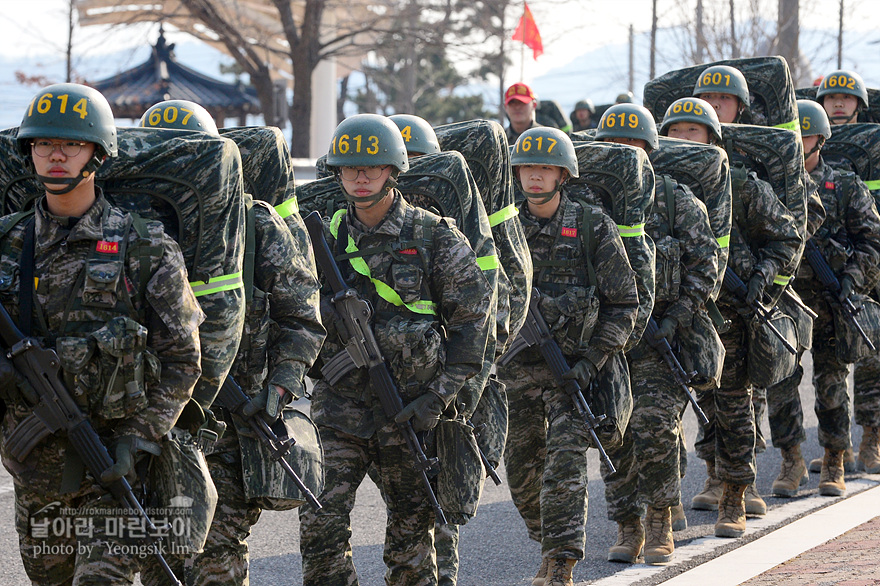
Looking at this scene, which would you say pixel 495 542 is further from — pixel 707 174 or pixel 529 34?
pixel 529 34

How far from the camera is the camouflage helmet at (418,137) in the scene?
21.0 feet

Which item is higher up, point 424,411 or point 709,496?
point 424,411

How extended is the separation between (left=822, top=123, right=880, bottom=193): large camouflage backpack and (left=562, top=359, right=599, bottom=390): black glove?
159 inches

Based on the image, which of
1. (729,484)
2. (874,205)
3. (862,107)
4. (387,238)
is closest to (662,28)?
(862,107)

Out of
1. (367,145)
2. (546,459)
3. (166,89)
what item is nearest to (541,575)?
(546,459)

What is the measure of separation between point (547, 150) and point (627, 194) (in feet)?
1.88

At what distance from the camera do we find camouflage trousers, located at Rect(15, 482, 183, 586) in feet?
14.6

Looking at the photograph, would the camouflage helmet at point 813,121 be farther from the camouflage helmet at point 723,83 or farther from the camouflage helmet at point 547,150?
the camouflage helmet at point 547,150

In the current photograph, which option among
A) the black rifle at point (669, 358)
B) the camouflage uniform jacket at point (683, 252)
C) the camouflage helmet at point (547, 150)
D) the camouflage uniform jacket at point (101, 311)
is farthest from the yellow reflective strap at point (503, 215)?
the camouflage uniform jacket at point (101, 311)

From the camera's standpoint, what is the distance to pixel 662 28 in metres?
28.6

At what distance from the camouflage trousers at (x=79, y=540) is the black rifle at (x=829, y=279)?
5879 millimetres

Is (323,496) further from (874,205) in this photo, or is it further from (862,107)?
(862,107)

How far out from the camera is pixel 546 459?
6.59 meters

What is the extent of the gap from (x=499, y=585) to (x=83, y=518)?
273cm
